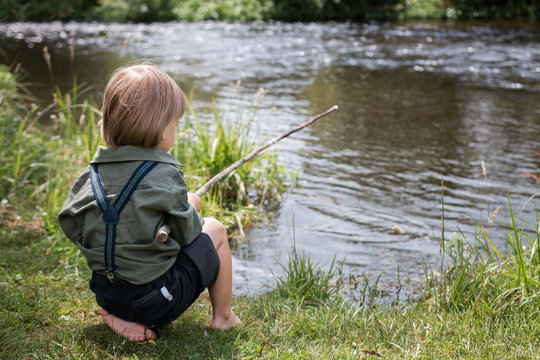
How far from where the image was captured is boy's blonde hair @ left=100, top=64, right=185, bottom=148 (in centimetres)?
226

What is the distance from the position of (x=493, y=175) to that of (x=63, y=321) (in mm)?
4753

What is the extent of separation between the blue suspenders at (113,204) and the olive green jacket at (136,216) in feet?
0.06

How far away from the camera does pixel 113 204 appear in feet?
7.16

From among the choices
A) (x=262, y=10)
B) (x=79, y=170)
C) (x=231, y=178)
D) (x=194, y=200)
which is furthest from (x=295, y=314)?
(x=262, y=10)

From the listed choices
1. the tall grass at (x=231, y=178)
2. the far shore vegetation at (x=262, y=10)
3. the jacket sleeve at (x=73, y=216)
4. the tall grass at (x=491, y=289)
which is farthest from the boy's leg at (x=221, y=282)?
the far shore vegetation at (x=262, y=10)

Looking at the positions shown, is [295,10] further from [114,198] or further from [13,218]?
[114,198]

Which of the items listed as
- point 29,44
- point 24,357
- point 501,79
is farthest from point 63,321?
point 29,44

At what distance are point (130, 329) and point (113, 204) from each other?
24.3 inches

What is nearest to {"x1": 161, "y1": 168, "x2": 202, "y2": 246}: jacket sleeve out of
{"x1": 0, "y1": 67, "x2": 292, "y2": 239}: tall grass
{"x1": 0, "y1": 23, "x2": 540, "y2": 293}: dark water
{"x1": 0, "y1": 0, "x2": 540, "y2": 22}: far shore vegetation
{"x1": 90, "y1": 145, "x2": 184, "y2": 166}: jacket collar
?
{"x1": 90, "y1": 145, "x2": 184, "y2": 166}: jacket collar

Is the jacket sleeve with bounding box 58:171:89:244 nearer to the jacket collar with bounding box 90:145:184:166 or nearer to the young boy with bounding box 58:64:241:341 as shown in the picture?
the young boy with bounding box 58:64:241:341

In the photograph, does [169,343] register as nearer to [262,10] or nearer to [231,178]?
[231,178]

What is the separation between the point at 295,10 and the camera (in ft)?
66.8

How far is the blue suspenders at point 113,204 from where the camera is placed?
217cm

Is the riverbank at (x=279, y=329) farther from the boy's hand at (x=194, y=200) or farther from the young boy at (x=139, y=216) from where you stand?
the boy's hand at (x=194, y=200)
